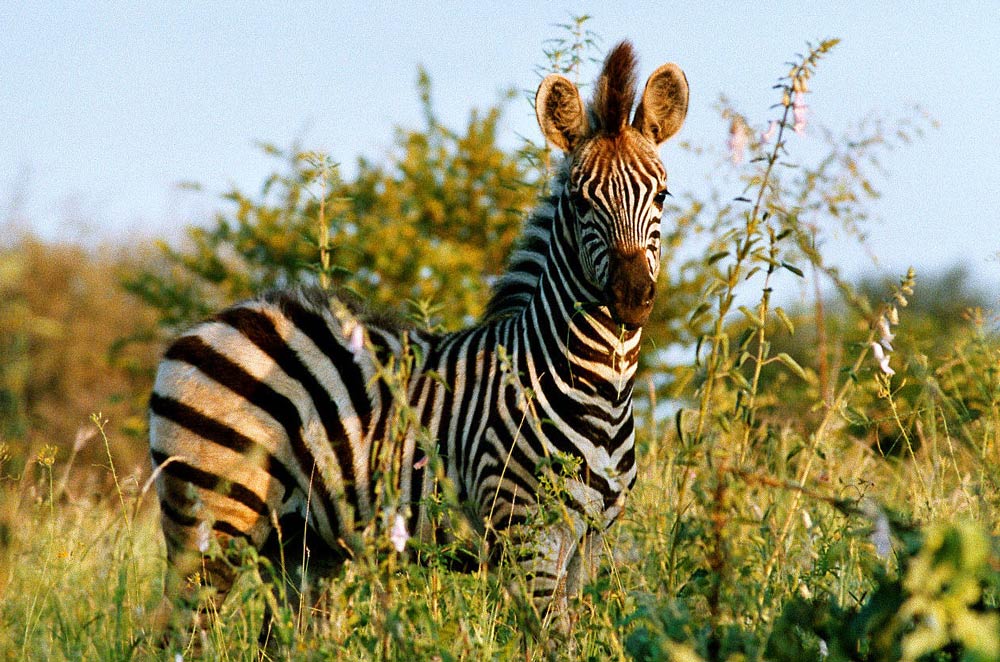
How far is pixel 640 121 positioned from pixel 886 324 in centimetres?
185

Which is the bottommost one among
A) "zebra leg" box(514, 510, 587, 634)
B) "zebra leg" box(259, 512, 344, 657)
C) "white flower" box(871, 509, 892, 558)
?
"zebra leg" box(259, 512, 344, 657)

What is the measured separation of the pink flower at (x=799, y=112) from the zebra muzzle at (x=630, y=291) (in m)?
1.05

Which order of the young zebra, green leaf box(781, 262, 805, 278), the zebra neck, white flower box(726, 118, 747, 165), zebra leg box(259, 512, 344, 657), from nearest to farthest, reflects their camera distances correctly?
green leaf box(781, 262, 805, 278) < white flower box(726, 118, 747, 165) < the young zebra < the zebra neck < zebra leg box(259, 512, 344, 657)

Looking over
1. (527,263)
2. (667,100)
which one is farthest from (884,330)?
(527,263)

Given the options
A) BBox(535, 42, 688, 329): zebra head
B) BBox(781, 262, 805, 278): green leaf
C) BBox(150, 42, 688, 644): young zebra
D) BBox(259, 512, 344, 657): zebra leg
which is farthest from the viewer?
BBox(259, 512, 344, 657): zebra leg

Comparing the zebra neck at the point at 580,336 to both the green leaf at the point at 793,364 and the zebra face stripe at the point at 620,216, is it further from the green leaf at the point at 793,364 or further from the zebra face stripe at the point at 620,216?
the green leaf at the point at 793,364

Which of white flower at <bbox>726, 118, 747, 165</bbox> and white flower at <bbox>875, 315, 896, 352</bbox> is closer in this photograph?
white flower at <bbox>875, 315, 896, 352</bbox>

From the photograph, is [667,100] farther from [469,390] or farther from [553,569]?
[553,569]

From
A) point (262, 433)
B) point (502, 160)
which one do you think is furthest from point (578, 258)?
point (502, 160)

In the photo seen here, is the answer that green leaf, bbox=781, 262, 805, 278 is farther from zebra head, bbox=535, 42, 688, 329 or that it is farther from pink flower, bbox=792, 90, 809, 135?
zebra head, bbox=535, 42, 688, 329

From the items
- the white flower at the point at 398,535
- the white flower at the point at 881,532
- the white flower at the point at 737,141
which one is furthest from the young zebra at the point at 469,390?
the white flower at the point at 881,532

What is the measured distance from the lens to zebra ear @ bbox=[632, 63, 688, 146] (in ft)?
16.0

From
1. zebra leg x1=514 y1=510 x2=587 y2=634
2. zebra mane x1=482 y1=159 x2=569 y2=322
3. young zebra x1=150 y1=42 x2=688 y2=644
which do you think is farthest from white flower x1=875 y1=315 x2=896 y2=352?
zebra mane x1=482 y1=159 x2=569 y2=322

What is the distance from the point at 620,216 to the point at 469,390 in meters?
1.10
